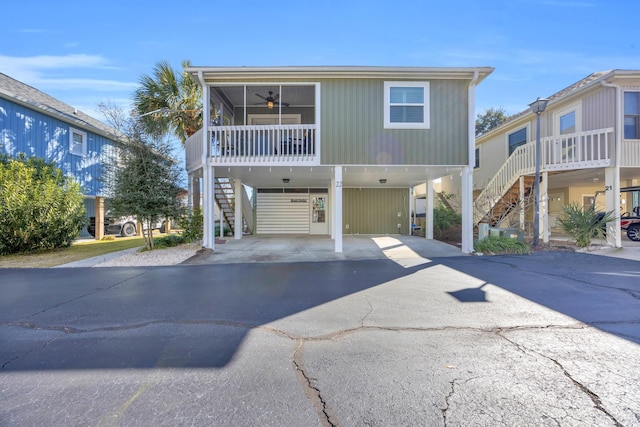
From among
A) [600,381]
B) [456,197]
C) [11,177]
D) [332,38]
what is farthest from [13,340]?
[456,197]

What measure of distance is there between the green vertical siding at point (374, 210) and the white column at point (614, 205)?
7.43m

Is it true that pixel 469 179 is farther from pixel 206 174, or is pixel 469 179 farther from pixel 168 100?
pixel 168 100

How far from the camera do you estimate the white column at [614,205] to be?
9391 millimetres

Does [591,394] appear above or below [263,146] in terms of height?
below

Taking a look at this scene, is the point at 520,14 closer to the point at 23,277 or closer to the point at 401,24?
the point at 401,24

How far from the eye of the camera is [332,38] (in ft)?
37.6

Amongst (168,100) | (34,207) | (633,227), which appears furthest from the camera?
(168,100)

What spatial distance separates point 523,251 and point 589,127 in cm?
554

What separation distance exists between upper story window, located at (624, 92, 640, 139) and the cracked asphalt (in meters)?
7.49

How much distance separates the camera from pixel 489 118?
29438 mm

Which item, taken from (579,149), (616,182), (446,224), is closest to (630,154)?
(616,182)

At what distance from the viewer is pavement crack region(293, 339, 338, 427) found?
1996 millimetres

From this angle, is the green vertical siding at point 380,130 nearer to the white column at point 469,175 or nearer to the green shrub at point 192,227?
the white column at point 469,175

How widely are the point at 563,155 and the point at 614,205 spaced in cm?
222
